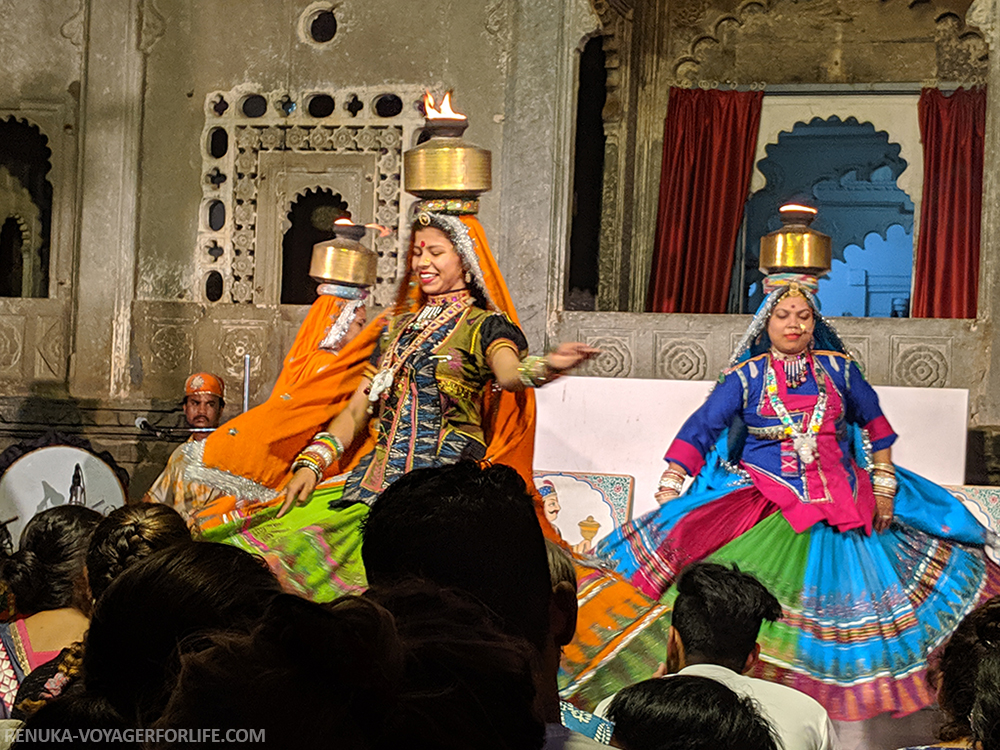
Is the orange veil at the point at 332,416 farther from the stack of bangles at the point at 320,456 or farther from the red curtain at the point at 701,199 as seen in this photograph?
the red curtain at the point at 701,199

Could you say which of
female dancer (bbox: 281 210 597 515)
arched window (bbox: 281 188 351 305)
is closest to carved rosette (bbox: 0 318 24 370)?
arched window (bbox: 281 188 351 305)

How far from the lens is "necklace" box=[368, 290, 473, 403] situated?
3.98 meters

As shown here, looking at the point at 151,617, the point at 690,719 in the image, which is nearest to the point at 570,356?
the point at 690,719

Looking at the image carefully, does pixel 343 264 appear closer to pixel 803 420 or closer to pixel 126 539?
pixel 803 420

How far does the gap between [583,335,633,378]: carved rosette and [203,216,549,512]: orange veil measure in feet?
11.0

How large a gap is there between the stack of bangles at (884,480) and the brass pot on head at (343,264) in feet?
9.82

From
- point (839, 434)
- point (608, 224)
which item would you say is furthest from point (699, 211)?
A: point (839, 434)

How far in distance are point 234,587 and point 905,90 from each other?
9.64 m

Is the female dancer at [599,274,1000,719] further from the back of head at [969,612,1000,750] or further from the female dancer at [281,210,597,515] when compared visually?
the back of head at [969,612,1000,750]

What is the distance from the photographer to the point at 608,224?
33.3ft

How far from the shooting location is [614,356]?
8016 millimetres

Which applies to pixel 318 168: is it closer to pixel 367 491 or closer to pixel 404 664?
pixel 367 491

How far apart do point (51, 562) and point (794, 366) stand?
284 centimetres

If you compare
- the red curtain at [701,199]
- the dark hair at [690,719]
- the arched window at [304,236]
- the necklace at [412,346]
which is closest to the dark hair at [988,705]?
the dark hair at [690,719]
